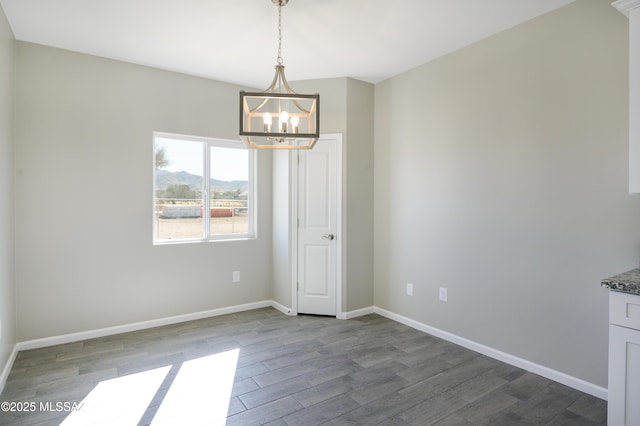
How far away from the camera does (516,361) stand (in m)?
2.86

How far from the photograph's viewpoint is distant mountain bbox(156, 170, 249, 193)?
3895 mm

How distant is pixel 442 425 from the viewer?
2104 millimetres

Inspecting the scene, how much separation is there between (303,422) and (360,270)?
87.2 inches

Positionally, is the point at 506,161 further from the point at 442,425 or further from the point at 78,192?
the point at 78,192

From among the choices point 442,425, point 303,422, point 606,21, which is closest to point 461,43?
→ point 606,21

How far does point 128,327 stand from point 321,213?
2.39m

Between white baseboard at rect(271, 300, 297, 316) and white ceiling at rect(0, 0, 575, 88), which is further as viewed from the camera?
white baseboard at rect(271, 300, 297, 316)

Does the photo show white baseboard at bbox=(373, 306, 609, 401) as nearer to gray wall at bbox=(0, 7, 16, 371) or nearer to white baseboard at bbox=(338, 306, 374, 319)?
white baseboard at bbox=(338, 306, 374, 319)

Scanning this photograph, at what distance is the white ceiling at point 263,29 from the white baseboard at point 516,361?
2732 millimetres

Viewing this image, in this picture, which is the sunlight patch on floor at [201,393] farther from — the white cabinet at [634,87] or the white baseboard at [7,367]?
the white cabinet at [634,87]

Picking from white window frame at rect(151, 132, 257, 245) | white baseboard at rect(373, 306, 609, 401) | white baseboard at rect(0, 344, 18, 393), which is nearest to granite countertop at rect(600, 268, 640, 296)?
white baseboard at rect(373, 306, 609, 401)

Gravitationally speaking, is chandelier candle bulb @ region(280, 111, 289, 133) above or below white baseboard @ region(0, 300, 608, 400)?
above

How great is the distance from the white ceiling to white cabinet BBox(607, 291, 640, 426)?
7.03 ft

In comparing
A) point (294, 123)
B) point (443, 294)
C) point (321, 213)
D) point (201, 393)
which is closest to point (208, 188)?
point (321, 213)
